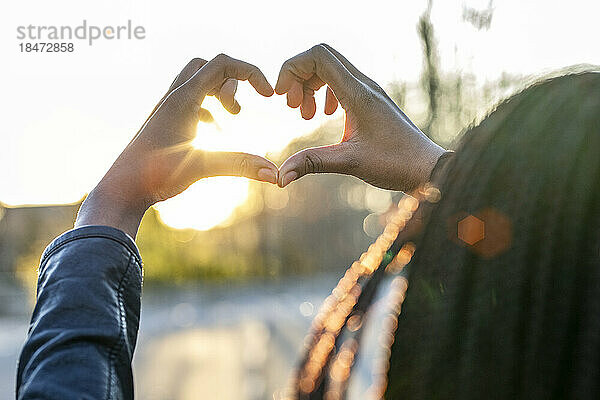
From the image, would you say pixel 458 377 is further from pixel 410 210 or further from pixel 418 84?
pixel 418 84

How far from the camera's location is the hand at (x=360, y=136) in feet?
3.95

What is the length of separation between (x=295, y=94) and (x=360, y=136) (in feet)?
0.54

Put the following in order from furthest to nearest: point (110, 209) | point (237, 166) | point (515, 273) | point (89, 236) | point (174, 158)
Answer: point (237, 166)
point (174, 158)
point (110, 209)
point (89, 236)
point (515, 273)

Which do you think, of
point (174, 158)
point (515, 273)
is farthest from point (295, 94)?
point (515, 273)

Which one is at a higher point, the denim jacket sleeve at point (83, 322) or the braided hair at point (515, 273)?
the braided hair at point (515, 273)

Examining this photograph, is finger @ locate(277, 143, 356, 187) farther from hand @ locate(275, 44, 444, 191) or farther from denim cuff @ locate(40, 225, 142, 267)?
denim cuff @ locate(40, 225, 142, 267)

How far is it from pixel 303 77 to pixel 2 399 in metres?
8.27

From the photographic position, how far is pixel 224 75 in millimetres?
1291

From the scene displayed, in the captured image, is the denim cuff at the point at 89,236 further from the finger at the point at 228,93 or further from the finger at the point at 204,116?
the finger at the point at 228,93

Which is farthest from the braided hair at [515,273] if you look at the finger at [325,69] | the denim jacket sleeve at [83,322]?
the finger at [325,69]

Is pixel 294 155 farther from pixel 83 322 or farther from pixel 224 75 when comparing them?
pixel 83 322

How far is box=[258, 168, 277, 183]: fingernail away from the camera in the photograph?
1.29m

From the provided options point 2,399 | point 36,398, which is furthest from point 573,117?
point 2,399

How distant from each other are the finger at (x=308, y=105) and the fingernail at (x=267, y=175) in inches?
6.8
